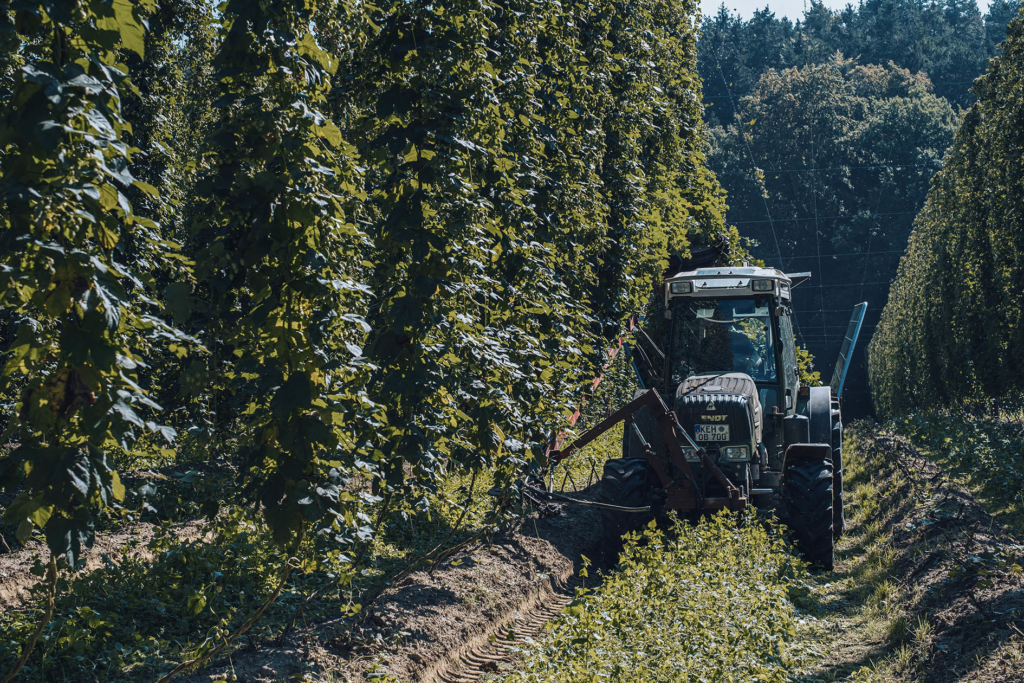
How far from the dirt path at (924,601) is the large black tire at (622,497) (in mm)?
1904

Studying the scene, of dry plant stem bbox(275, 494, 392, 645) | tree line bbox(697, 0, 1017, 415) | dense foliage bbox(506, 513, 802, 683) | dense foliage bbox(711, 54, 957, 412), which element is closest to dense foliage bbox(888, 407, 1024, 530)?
dense foliage bbox(506, 513, 802, 683)

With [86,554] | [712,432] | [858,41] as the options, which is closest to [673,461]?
[712,432]

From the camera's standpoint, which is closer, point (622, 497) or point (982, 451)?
point (622, 497)

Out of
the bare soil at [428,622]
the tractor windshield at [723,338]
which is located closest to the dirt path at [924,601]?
the tractor windshield at [723,338]

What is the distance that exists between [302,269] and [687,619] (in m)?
3.88

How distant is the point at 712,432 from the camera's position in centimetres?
929

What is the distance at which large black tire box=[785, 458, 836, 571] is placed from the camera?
9289 millimetres

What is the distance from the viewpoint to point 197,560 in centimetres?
717

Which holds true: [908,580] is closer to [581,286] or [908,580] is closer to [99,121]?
[581,286]

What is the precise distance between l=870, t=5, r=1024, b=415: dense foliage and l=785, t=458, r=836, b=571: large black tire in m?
7.29

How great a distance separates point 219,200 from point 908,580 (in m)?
6.75

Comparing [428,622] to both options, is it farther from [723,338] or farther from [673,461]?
[723,338]

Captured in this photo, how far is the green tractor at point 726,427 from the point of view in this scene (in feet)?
30.1

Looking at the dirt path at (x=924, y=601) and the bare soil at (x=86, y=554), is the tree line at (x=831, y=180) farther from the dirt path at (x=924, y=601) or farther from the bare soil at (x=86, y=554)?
the bare soil at (x=86, y=554)
